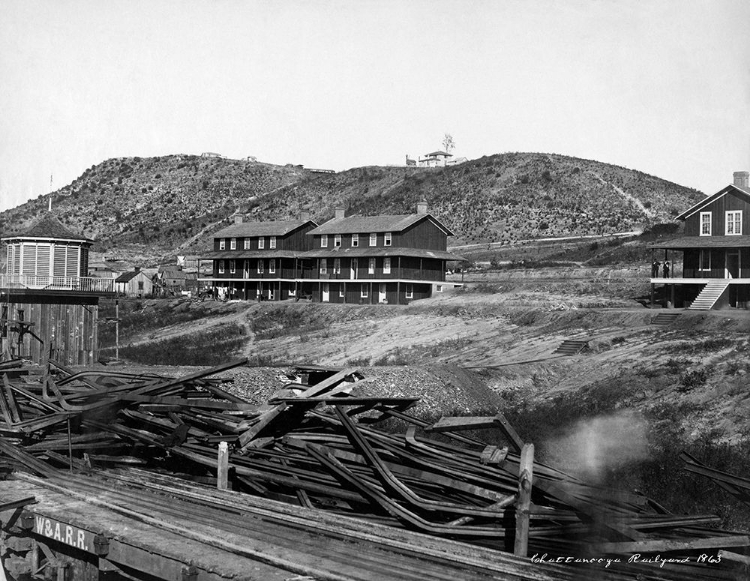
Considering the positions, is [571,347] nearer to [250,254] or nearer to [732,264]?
[732,264]

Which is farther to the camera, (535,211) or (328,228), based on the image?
(535,211)

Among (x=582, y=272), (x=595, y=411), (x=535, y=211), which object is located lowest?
(x=595, y=411)

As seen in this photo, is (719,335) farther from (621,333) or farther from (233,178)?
(233,178)

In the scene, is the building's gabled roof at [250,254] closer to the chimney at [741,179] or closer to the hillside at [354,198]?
the hillside at [354,198]

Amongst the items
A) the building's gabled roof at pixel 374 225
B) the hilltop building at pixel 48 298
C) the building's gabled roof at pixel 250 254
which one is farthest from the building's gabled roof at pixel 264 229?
the hilltop building at pixel 48 298

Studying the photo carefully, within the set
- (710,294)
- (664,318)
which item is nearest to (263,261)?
(710,294)

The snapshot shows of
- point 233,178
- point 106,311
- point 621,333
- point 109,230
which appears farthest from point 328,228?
point 233,178
